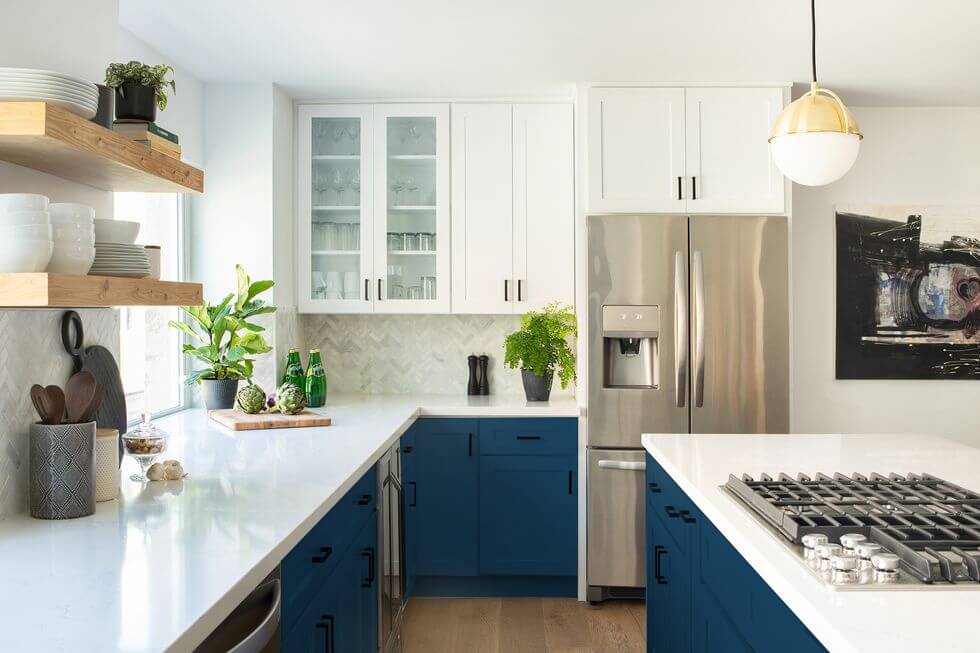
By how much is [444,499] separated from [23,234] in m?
2.72

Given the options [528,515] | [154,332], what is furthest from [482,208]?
[154,332]

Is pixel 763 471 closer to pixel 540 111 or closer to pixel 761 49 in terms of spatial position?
pixel 761 49

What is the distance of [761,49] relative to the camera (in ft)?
11.5

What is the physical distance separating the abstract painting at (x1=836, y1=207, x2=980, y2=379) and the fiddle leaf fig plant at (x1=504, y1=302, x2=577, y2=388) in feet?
5.22

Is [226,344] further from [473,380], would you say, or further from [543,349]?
[543,349]

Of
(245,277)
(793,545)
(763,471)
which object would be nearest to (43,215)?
(793,545)

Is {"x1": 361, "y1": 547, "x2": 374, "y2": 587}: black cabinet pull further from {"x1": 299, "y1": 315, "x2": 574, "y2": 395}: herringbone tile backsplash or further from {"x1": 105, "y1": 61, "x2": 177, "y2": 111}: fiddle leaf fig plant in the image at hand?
{"x1": 299, "y1": 315, "x2": 574, "y2": 395}: herringbone tile backsplash

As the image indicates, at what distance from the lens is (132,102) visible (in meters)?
2.03

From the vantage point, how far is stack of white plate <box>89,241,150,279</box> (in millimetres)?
1877

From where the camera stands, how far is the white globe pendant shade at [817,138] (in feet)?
7.01

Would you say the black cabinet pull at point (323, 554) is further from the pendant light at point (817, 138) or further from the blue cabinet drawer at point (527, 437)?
the blue cabinet drawer at point (527, 437)

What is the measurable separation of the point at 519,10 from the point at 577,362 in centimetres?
188

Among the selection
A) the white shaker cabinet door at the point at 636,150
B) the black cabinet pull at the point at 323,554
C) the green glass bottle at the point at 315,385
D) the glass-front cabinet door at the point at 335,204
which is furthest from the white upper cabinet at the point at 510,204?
the black cabinet pull at the point at 323,554

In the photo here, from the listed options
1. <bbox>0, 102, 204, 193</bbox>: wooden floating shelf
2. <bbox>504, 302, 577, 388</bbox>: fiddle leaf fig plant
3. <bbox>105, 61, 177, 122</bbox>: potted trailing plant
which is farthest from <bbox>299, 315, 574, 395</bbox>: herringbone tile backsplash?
<bbox>105, 61, 177, 122</bbox>: potted trailing plant
